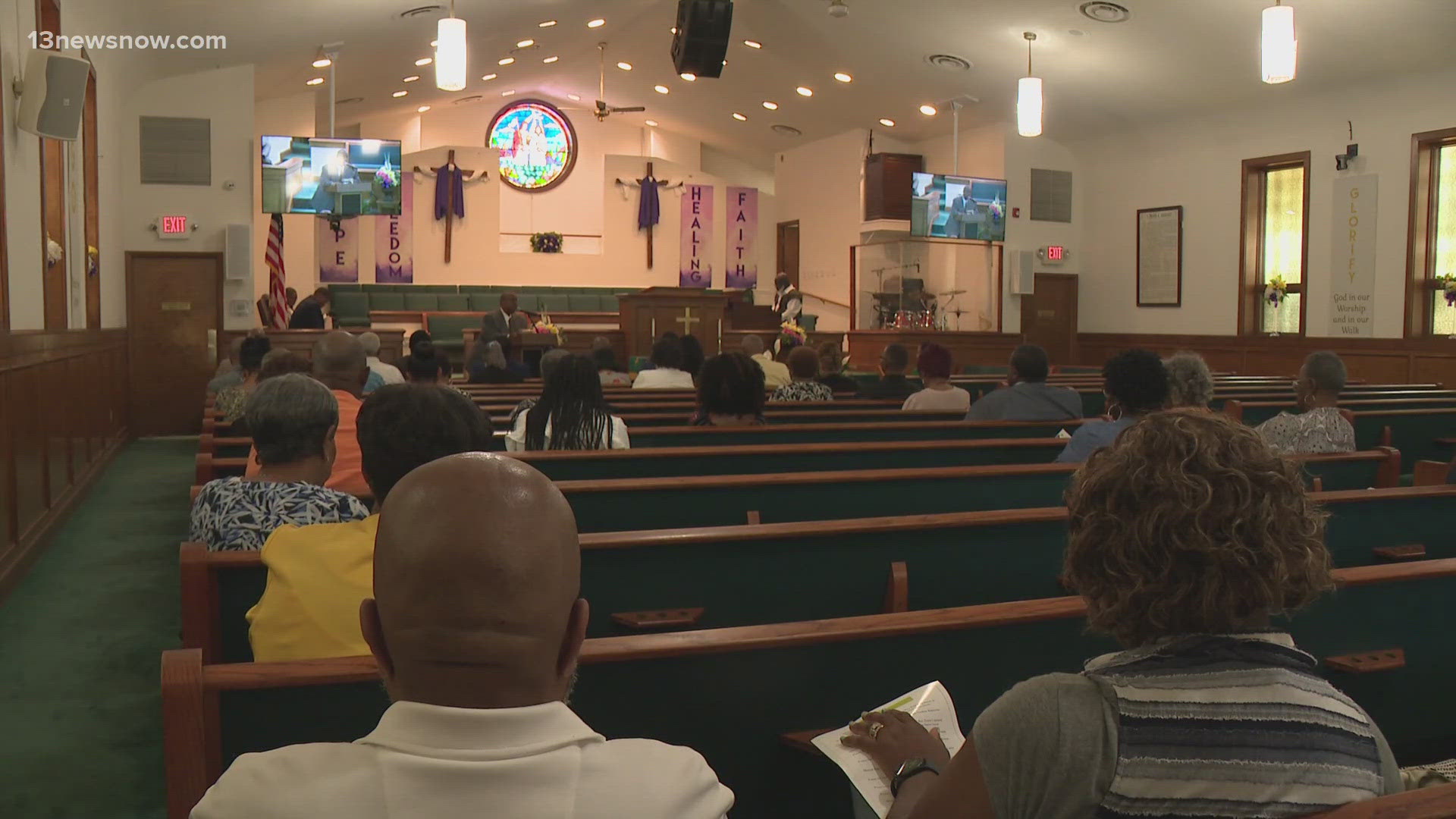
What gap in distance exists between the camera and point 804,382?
5926 mm

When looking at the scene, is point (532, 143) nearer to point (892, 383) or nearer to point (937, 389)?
point (892, 383)

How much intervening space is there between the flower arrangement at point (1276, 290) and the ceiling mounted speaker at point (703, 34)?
238 inches

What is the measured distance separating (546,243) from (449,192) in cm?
162

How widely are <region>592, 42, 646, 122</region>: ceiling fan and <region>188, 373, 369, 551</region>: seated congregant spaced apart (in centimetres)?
1280

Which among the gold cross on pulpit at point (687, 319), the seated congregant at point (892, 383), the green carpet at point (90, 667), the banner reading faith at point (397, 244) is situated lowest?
the green carpet at point (90, 667)

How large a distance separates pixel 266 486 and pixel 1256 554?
176 cm

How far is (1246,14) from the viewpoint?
909 centimetres

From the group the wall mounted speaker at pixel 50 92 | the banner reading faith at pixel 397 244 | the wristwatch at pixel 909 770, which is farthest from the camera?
the banner reading faith at pixel 397 244

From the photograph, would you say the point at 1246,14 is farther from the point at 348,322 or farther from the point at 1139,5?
the point at 348,322

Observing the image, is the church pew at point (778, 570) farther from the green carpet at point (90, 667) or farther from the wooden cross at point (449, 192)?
the wooden cross at point (449, 192)

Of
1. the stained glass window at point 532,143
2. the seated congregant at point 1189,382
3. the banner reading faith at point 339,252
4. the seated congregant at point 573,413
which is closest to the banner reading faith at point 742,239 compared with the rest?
the stained glass window at point 532,143

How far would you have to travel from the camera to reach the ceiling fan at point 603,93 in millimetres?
14656

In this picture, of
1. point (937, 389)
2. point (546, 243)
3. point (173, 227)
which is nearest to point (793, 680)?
point (937, 389)

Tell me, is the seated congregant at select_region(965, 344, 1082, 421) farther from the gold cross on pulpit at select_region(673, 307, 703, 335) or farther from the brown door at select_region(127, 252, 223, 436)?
the brown door at select_region(127, 252, 223, 436)
